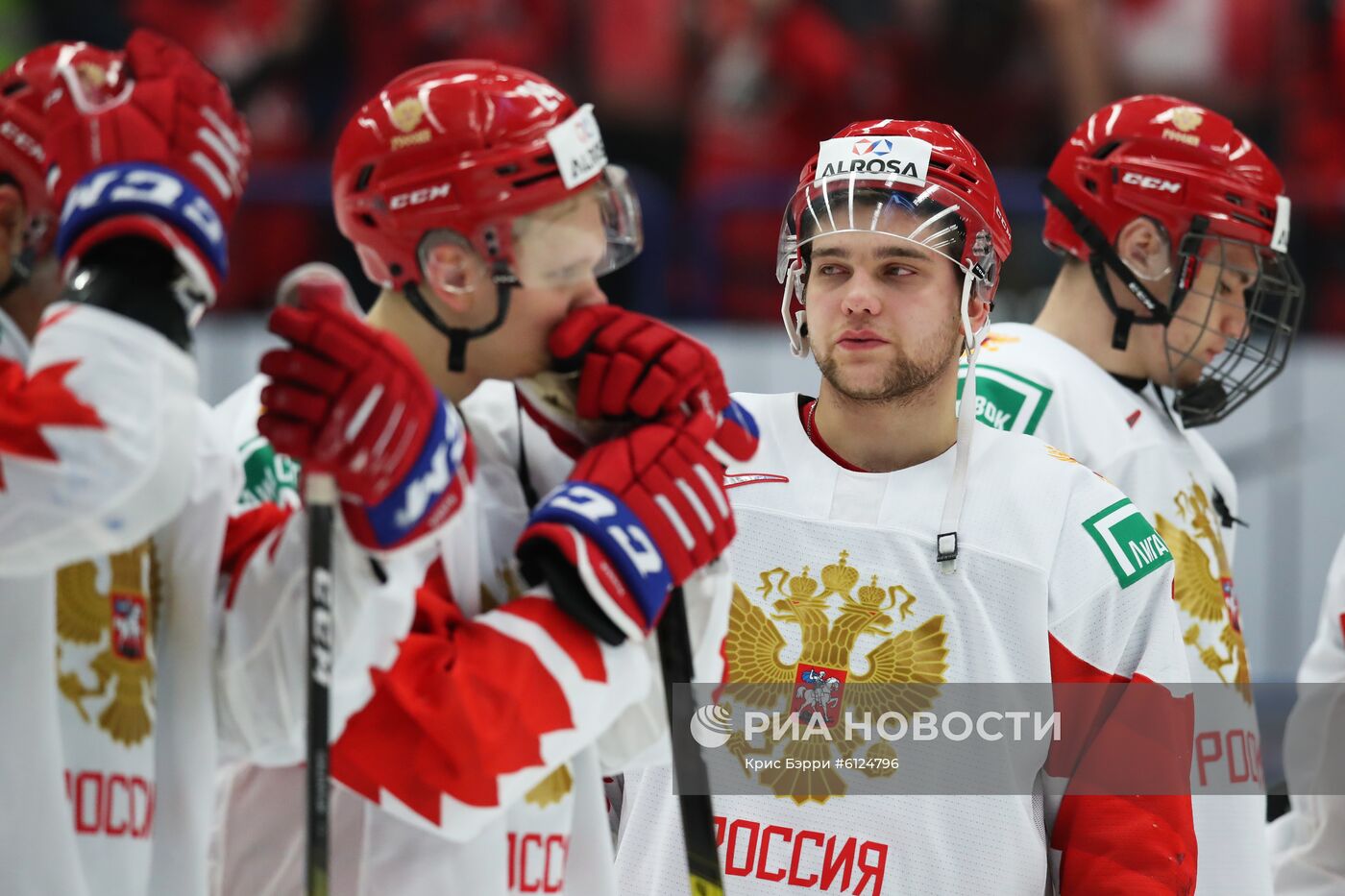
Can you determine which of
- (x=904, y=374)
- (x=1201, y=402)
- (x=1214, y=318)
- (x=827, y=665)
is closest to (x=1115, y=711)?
(x=827, y=665)

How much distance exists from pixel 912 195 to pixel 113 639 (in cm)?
141

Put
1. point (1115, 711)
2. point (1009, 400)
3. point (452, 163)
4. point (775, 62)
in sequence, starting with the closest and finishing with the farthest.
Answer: point (452, 163), point (1115, 711), point (1009, 400), point (775, 62)

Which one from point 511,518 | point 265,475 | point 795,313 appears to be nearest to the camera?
point 511,518

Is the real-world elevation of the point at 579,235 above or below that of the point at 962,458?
above

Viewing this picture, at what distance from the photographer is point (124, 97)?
1.68 meters

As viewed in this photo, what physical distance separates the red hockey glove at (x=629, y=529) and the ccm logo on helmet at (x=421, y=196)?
338 millimetres

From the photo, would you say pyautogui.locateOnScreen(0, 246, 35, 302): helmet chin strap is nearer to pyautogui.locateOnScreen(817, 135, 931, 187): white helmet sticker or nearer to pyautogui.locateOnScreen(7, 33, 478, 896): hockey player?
pyautogui.locateOnScreen(7, 33, 478, 896): hockey player

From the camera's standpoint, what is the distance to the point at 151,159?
5.40ft

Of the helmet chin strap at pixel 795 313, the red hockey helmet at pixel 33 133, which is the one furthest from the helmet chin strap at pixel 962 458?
the red hockey helmet at pixel 33 133

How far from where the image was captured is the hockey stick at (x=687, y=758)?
6.64 feet

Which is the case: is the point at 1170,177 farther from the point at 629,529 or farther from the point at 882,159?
the point at 629,529

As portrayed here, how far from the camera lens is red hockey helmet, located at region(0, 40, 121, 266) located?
1772mm

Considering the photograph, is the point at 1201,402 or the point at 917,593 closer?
the point at 917,593

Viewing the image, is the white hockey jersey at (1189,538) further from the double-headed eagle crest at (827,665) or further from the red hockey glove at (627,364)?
the red hockey glove at (627,364)
